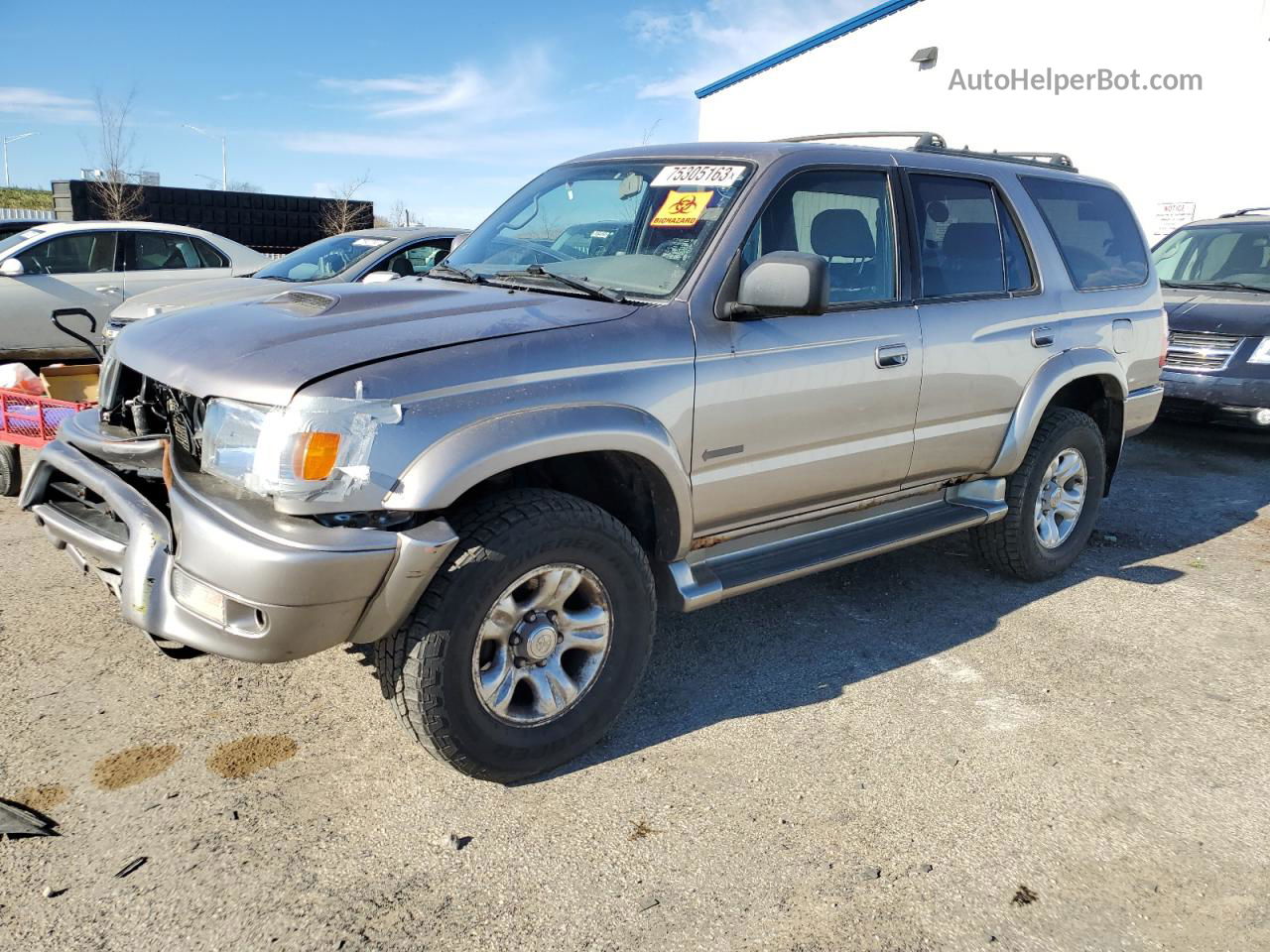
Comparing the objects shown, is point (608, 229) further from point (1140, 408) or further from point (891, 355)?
point (1140, 408)

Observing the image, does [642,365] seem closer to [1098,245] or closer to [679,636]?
[679,636]

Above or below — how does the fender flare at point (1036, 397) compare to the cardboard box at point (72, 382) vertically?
above

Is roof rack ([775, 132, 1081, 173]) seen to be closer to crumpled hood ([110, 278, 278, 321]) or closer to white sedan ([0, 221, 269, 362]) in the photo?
crumpled hood ([110, 278, 278, 321])

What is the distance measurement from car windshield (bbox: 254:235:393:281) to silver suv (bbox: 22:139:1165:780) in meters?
4.35

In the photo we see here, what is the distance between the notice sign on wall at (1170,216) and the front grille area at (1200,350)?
8007 millimetres

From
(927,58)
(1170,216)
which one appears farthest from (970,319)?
(927,58)

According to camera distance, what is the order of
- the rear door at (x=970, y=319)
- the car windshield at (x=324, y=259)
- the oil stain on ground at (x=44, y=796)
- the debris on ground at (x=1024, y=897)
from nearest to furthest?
the debris on ground at (x=1024, y=897) → the oil stain on ground at (x=44, y=796) → the rear door at (x=970, y=319) → the car windshield at (x=324, y=259)

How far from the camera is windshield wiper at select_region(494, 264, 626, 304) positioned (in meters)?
3.35

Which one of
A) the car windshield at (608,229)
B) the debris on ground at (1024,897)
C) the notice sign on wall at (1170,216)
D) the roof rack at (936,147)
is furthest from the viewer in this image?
the notice sign on wall at (1170,216)

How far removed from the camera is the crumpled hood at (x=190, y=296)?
24.0 ft

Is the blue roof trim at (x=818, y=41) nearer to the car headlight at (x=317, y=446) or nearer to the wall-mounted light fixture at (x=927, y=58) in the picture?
the wall-mounted light fixture at (x=927, y=58)

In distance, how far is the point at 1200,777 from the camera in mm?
3238

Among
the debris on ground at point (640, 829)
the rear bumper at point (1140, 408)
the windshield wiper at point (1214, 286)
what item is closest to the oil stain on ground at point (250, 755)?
the debris on ground at point (640, 829)

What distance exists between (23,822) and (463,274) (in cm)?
232
